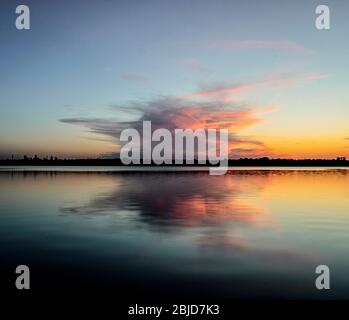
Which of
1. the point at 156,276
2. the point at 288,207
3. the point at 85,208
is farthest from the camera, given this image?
the point at 288,207

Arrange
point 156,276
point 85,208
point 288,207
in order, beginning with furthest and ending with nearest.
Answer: point 288,207 → point 85,208 → point 156,276

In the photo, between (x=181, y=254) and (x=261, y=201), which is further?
(x=261, y=201)

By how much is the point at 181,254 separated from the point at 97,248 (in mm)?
3018

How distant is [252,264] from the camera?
41.5 ft

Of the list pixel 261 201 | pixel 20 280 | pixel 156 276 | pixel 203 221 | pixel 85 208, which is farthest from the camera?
pixel 261 201

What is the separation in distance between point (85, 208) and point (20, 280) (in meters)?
15.6

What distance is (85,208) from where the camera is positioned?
25906 millimetres
